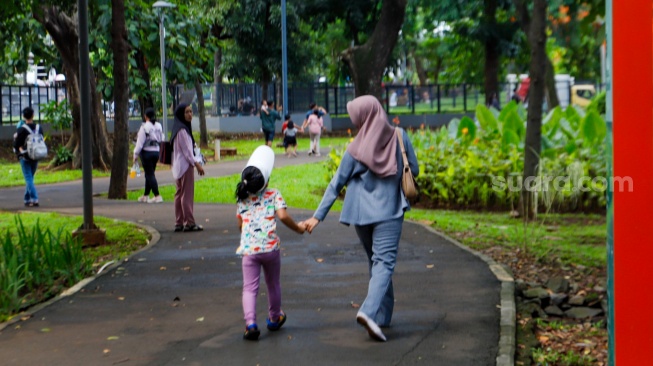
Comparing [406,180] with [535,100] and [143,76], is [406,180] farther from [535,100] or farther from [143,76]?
[143,76]

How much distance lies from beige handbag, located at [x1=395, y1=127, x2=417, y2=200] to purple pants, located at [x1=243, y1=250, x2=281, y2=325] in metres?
1.05

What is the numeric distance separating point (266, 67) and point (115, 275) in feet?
127

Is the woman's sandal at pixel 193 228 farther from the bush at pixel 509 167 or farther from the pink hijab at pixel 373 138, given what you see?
the pink hijab at pixel 373 138

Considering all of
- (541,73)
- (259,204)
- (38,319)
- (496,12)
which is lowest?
(38,319)

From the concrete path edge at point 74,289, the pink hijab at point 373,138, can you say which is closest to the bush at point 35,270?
the concrete path edge at point 74,289

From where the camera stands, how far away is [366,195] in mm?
7777

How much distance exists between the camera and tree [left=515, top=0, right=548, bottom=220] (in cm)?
1457

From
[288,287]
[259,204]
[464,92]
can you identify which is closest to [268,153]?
[259,204]

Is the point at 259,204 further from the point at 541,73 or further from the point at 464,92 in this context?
the point at 464,92

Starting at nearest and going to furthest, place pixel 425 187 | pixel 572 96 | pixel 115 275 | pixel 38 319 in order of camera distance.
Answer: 1. pixel 38 319
2. pixel 115 275
3. pixel 425 187
4. pixel 572 96

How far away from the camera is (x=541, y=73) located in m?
14.9

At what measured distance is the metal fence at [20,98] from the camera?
3634cm

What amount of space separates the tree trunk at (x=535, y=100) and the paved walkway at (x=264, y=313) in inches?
101

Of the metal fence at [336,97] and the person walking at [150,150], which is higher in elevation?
the metal fence at [336,97]
